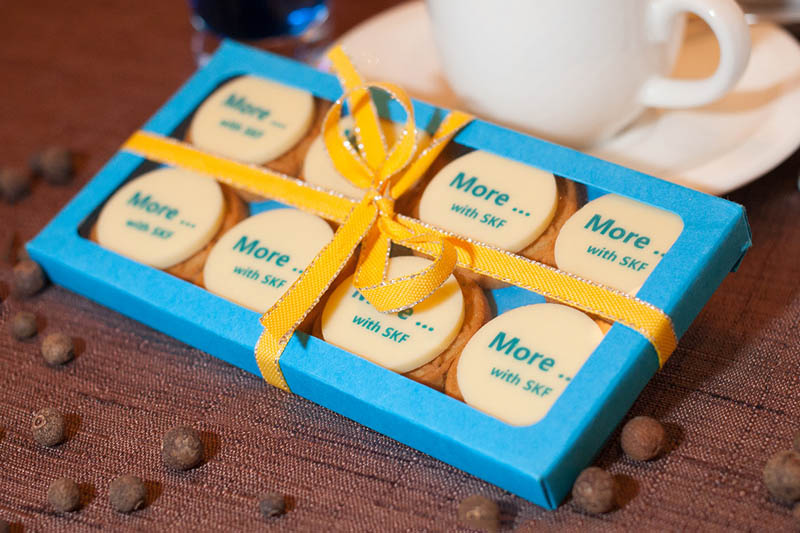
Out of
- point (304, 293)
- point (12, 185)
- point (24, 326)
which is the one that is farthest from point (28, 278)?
point (304, 293)

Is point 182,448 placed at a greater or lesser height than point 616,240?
lesser

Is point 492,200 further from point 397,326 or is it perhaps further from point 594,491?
point 594,491

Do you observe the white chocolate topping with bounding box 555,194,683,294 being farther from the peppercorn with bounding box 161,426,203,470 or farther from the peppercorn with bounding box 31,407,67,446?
the peppercorn with bounding box 31,407,67,446

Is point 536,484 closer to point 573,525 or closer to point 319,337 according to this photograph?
point 573,525

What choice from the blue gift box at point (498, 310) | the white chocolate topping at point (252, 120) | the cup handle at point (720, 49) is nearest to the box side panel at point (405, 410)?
the blue gift box at point (498, 310)

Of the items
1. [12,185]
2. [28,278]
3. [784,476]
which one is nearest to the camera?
[784,476]
